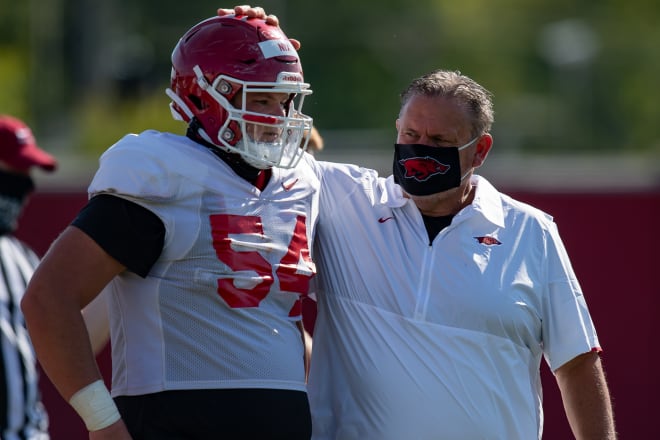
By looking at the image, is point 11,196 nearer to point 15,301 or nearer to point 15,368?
point 15,301

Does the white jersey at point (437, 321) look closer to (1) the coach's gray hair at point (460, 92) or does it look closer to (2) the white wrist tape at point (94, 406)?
(1) the coach's gray hair at point (460, 92)

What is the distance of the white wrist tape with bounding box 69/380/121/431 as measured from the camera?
2619mm

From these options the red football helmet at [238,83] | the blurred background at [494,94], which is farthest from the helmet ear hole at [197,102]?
the blurred background at [494,94]

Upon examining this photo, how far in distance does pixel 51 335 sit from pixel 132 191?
39 centimetres

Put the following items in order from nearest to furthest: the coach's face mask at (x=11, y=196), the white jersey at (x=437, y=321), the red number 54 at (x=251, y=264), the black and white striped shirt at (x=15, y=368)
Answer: the red number 54 at (x=251, y=264) < the white jersey at (x=437, y=321) < the black and white striped shirt at (x=15, y=368) < the coach's face mask at (x=11, y=196)

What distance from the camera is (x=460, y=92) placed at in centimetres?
332

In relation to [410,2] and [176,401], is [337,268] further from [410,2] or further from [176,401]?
[410,2]

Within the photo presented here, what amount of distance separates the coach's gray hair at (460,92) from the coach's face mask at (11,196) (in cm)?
220

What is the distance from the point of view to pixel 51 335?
8.62 feet

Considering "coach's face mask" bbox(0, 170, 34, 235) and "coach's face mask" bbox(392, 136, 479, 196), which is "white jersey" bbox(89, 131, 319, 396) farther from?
"coach's face mask" bbox(0, 170, 34, 235)

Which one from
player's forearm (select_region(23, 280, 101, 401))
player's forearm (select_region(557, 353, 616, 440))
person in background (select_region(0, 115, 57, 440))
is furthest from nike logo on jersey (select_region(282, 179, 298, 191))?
person in background (select_region(0, 115, 57, 440))

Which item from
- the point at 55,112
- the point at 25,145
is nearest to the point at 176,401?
the point at 25,145

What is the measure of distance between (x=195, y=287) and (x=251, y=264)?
0.16 m

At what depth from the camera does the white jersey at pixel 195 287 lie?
2801 millimetres
